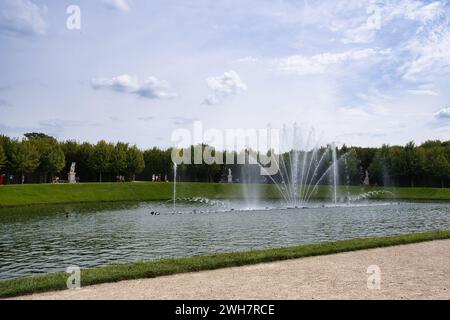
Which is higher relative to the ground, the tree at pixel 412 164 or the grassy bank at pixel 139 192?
the tree at pixel 412 164

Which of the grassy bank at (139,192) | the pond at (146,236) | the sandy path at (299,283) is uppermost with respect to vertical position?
the grassy bank at (139,192)

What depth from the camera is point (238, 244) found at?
2444 cm

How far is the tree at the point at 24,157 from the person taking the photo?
84.3m

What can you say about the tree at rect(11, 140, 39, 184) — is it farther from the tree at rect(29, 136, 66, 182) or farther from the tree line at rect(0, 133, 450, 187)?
the tree at rect(29, 136, 66, 182)

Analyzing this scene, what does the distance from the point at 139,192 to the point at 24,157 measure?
23754 mm

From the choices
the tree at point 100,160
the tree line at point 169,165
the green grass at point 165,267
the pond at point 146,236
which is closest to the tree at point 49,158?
the tree line at point 169,165

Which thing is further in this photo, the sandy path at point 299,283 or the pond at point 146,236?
the pond at point 146,236

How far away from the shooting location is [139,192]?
81.4 meters

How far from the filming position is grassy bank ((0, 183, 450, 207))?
64.9 meters

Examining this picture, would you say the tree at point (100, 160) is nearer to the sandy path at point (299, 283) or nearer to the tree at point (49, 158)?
the tree at point (49, 158)

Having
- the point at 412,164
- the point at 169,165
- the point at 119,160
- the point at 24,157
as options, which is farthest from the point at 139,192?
the point at 412,164

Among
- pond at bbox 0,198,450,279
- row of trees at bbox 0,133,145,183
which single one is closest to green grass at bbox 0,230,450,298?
pond at bbox 0,198,450,279

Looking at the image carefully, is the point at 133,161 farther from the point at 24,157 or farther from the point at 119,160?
the point at 24,157

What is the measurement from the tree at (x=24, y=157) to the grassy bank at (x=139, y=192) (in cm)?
1472
